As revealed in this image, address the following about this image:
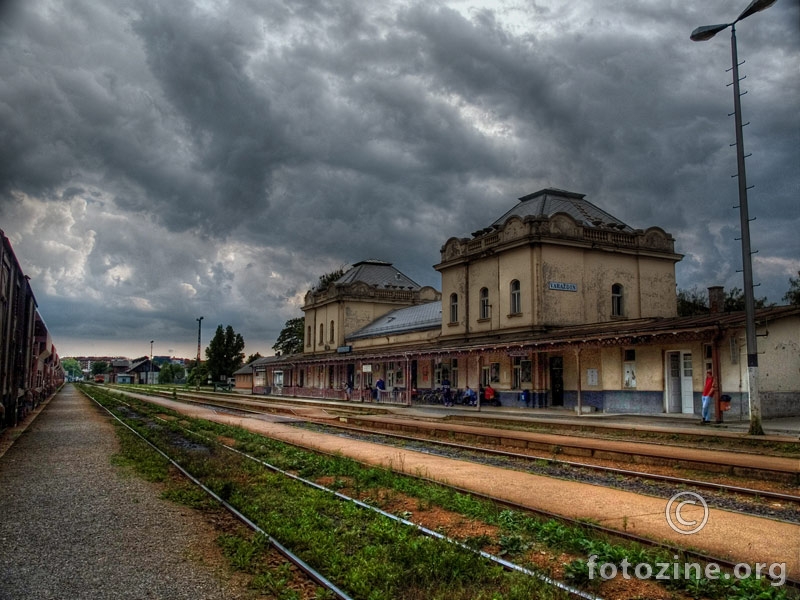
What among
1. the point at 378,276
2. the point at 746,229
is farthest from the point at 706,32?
the point at 378,276

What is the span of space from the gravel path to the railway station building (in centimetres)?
1726

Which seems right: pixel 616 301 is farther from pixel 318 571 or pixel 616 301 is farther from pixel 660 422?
pixel 318 571

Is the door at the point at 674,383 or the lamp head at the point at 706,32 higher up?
the lamp head at the point at 706,32

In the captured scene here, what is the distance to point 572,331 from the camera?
2794 centimetres

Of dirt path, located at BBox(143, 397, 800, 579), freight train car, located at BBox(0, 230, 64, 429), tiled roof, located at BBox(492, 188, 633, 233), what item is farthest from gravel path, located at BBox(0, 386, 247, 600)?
tiled roof, located at BBox(492, 188, 633, 233)

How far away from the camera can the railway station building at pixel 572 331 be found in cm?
2119

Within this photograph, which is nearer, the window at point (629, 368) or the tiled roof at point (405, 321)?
the window at point (629, 368)

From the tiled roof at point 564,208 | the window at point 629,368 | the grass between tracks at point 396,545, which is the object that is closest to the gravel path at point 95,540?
the grass between tracks at point 396,545

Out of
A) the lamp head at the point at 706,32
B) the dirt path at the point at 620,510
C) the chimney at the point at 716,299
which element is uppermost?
the lamp head at the point at 706,32

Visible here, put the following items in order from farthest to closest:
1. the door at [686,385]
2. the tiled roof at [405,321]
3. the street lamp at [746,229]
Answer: the tiled roof at [405,321], the door at [686,385], the street lamp at [746,229]

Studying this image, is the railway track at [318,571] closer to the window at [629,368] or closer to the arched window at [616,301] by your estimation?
the window at [629,368]

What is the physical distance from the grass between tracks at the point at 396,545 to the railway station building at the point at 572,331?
1485cm

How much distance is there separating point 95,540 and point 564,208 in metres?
32.8

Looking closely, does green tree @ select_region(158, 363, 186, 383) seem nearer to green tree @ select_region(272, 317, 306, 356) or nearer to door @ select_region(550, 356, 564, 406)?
green tree @ select_region(272, 317, 306, 356)
